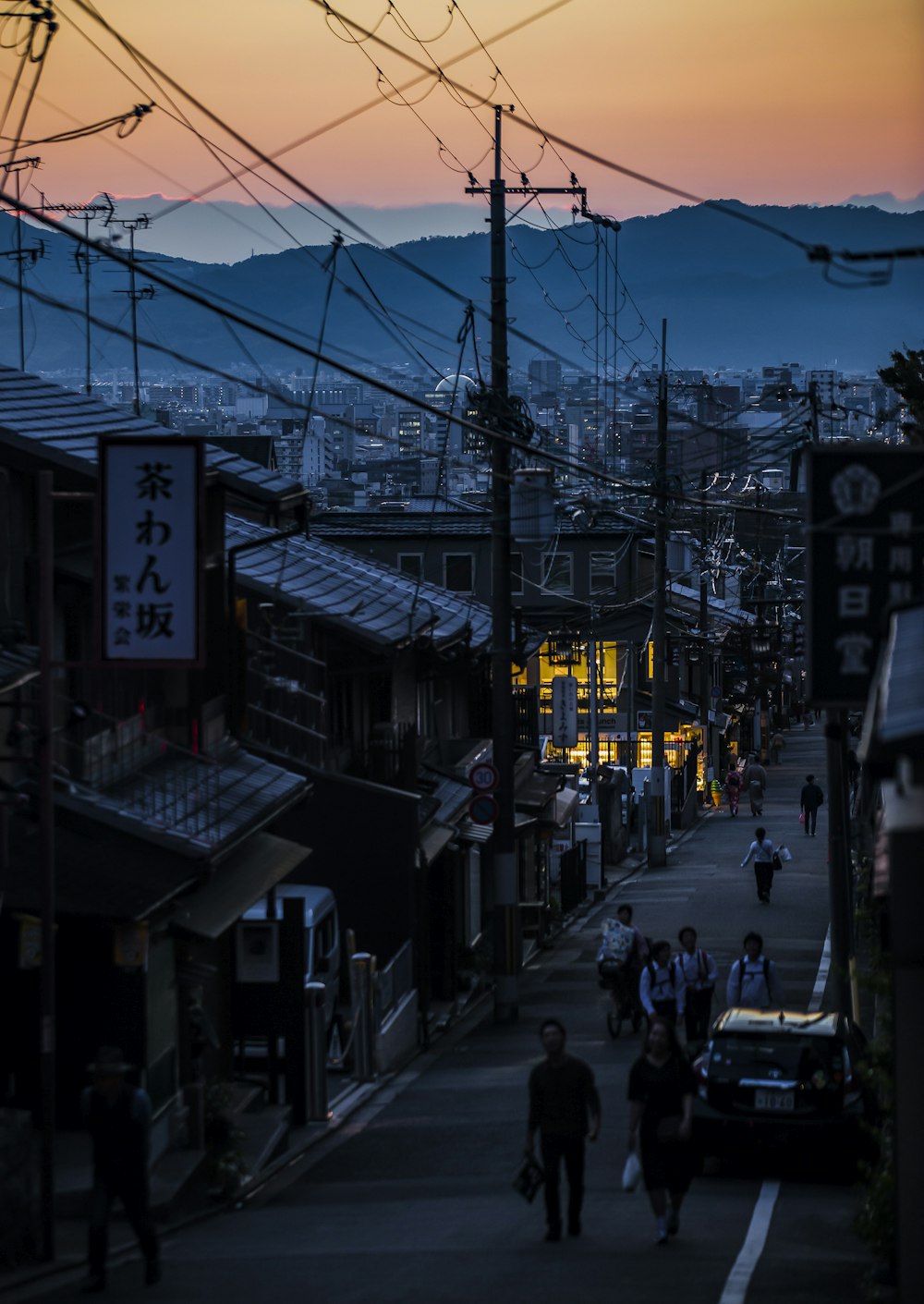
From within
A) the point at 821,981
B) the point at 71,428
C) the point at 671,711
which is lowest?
the point at 821,981

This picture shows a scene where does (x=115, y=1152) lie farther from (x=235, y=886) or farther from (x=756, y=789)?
(x=756, y=789)

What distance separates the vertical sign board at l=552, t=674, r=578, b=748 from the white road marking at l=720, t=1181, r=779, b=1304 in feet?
120

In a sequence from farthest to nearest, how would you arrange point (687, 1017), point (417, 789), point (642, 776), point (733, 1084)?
point (642, 776) < point (417, 789) < point (687, 1017) < point (733, 1084)

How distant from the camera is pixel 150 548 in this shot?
51.7 feet

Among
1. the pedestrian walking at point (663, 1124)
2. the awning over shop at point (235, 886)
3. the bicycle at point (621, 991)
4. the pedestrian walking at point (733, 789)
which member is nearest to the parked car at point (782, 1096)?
the pedestrian walking at point (663, 1124)

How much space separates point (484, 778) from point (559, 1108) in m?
15.0

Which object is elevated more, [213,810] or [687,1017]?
[213,810]

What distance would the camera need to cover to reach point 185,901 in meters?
17.7

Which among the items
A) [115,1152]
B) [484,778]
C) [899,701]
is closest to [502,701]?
[484,778]

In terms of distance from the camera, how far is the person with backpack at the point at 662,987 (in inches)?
905

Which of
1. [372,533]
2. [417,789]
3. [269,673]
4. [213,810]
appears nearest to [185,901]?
[213,810]

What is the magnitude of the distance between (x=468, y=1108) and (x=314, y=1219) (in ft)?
19.4

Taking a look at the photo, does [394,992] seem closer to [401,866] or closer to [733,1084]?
[401,866]

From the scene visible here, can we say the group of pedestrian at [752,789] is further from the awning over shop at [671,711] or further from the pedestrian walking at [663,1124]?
the pedestrian walking at [663,1124]
